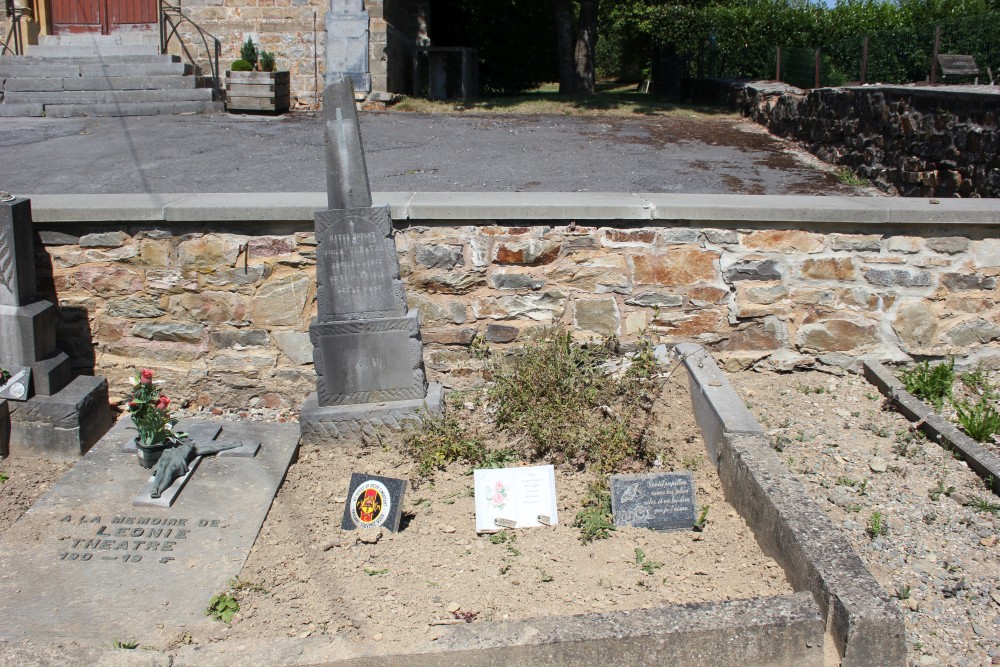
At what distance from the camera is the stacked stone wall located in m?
5.40

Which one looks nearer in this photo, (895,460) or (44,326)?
(895,460)

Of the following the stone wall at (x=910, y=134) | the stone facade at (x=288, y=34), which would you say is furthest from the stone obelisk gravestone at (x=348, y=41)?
the stone wall at (x=910, y=134)

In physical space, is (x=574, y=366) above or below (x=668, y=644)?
above

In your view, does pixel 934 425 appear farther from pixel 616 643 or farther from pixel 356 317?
pixel 356 317

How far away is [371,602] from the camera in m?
3.46

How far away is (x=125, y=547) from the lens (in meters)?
3.88

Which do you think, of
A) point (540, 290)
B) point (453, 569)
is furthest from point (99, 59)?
point (453, 569)

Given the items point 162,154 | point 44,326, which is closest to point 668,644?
point 44,326

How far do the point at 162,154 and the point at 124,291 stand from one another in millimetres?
4539

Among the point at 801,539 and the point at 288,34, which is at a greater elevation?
the point at 288,34

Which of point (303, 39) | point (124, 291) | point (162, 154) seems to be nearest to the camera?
point (124, 291)

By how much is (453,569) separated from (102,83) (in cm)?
1144

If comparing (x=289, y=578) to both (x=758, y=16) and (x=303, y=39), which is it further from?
(x=758, y=16)

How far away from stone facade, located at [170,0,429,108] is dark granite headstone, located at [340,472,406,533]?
1076cm
